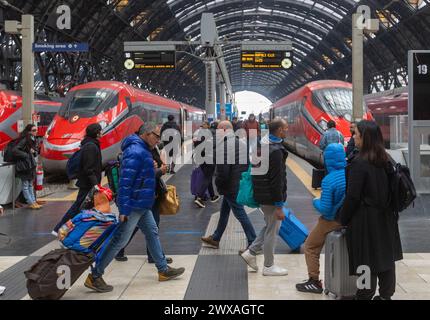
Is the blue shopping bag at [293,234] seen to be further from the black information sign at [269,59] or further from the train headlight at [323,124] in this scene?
the black information sign at [269,59]

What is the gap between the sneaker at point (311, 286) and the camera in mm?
5769

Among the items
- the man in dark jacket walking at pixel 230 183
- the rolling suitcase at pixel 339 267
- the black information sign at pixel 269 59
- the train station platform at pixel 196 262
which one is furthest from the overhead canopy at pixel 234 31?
the rolling suitcase at pixel 339 267

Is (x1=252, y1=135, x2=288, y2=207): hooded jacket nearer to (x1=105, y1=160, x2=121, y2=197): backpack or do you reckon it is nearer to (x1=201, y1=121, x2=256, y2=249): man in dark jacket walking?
(x1=201, y1=121, x2=256, y2=249): man in dark jacket walking

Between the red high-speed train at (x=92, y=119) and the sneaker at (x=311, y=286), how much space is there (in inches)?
431

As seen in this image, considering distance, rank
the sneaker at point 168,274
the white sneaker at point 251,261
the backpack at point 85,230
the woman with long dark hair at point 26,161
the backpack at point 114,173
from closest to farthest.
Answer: the backpack at point 85,230 → the sneaker at point 168,274 → the white sneaker at point 251,261 → the backpack at point 114,173 → the woman with long dark hair at point 26,161

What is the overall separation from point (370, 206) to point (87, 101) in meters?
14.2

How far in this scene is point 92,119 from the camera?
17.1 metres

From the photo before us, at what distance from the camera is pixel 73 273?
5.59m

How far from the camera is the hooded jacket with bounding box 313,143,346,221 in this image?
17.6ft
